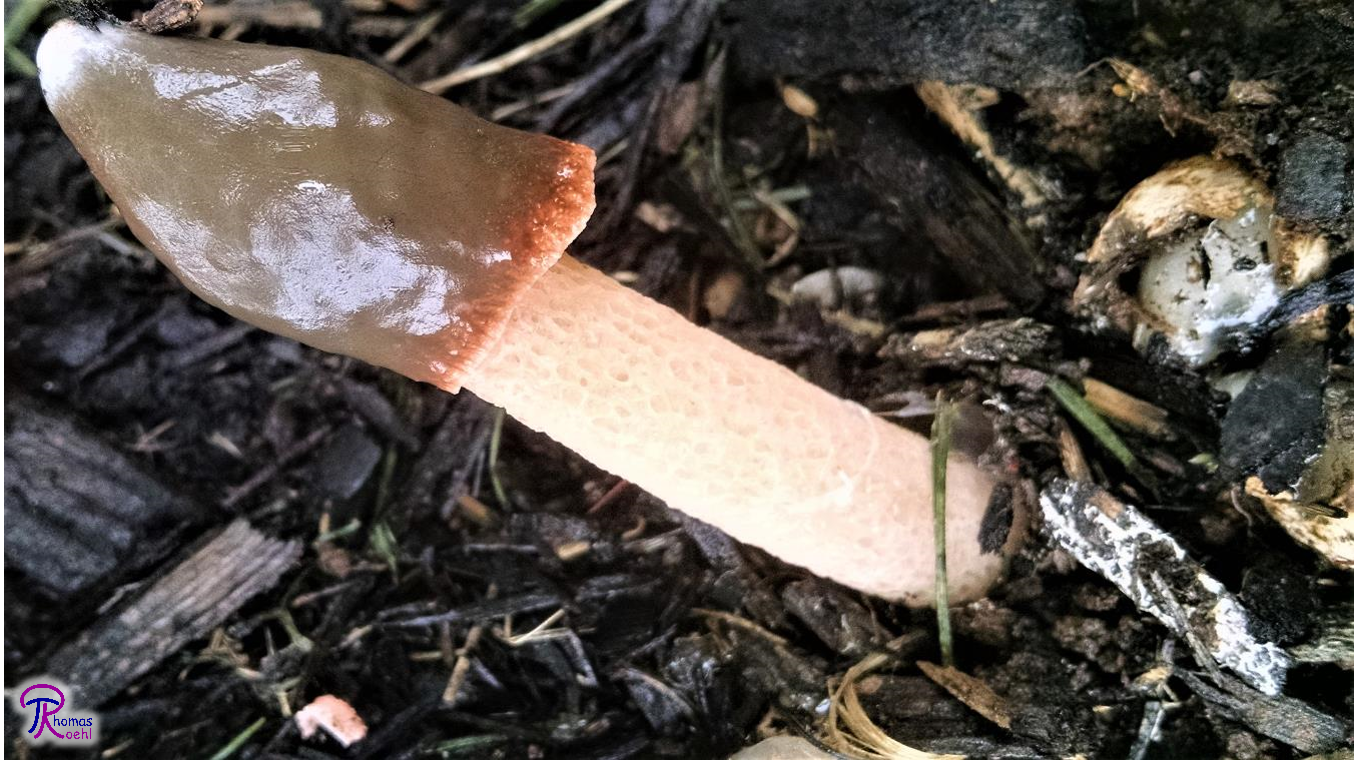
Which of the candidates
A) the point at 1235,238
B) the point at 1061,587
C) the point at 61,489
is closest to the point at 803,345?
the point at 1061,587

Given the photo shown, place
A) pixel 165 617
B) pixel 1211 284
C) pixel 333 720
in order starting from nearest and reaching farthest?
pixel 1211 284, pixel 333 720, pixel 165 617

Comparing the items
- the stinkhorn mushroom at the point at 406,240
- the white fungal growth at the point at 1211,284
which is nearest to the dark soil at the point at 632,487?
the white fungal growth at the point at 1211,284

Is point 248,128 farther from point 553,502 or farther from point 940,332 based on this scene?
point 940,332

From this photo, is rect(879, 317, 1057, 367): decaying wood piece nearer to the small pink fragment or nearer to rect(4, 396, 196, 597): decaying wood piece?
the small pink fragment

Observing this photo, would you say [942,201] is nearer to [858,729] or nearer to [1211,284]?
[1211,284]

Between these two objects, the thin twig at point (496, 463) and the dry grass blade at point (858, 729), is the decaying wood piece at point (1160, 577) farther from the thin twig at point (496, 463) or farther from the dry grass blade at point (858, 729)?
the thin twig at point (496, 463)

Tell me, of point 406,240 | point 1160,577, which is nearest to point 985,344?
point 1160,577
